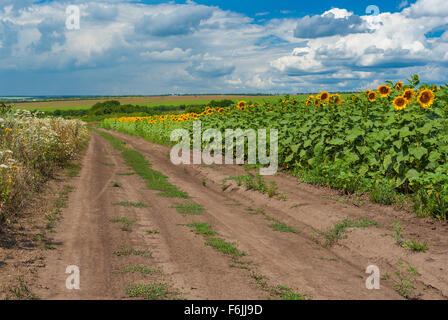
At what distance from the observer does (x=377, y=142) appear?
914 cm

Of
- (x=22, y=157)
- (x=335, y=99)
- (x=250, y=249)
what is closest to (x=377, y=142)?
(x=335, y=99)

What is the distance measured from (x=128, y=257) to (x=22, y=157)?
6969 millimetres

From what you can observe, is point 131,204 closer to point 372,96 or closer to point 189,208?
point 189,208

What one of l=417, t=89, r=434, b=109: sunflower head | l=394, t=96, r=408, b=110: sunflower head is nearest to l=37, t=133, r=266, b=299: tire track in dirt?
l=394, t=96, r=408, b=110: sunflower head

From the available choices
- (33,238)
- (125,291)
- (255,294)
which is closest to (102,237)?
(33,238)

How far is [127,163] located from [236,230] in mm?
11572

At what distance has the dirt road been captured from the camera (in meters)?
4.91

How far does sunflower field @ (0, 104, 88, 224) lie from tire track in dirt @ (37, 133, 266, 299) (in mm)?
1064

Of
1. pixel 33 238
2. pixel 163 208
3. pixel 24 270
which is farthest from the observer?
pixel 163 208

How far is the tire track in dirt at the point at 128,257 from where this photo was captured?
15.3 feet

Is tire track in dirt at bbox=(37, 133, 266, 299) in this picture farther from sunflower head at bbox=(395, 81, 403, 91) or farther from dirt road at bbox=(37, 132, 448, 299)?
sunflower head at bbox=(395, 81, 403, 91)

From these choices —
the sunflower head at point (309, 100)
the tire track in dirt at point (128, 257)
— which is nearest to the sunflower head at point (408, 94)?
the sunflower head at point (309, 100)

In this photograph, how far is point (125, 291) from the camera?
4.59m

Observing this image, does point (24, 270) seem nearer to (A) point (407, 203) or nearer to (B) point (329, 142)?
(A) point (407, 203)
